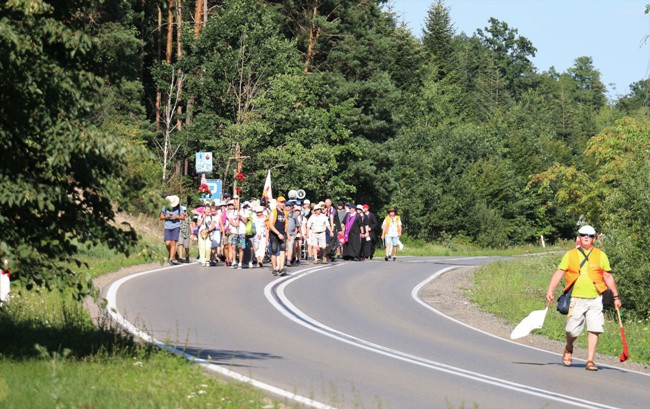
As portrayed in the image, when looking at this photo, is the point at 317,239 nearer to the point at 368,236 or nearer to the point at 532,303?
the point at 368,236

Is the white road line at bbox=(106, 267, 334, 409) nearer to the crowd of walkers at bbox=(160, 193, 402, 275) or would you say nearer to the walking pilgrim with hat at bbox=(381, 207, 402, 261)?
the crowd of walkers at bbox=(160, 193, 402, 275)

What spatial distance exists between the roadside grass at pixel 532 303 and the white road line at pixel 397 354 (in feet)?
12.0

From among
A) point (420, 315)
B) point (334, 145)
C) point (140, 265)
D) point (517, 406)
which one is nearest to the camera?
point (517, 406)

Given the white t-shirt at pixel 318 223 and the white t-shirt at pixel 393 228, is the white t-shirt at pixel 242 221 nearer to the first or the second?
the white t-shirt at pixel 318 223

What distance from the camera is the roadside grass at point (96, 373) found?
9484 millimetres

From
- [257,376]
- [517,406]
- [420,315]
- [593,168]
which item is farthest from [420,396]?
[593,168]

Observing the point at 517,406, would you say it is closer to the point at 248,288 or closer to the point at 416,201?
the point at 248,288

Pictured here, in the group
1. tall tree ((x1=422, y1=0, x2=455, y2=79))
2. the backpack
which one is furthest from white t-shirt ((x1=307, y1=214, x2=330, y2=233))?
tall tree ((x1=422, y1=0, x2=455, y2=79))

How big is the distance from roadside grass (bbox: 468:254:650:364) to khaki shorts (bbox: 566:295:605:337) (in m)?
1.66

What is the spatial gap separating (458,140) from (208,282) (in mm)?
58888

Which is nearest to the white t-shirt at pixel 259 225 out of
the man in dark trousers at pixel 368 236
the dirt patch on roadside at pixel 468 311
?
the dirt patch on roadside at pixel 468 311

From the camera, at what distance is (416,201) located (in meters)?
68.4

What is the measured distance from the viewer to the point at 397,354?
15219 millimetres

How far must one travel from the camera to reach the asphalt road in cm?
1193
